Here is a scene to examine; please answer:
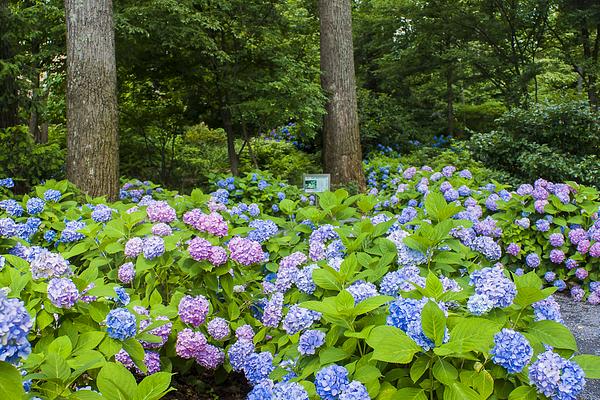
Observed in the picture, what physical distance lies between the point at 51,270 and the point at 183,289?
0.66 meters

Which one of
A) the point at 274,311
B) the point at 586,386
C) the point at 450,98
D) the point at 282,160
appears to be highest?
the point at 450,98

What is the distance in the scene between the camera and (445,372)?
1.34m

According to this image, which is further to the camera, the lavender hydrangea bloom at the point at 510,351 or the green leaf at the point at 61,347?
the green leaf at the point at 61,347

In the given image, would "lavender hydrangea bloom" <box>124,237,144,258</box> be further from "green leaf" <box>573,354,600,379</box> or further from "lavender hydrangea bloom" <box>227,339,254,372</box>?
"green leaf" <box>573,354,600,379</box>

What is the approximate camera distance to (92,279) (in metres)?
1.98

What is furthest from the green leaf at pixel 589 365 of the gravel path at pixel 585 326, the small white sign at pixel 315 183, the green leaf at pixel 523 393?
the small white sign at pixel 315 183

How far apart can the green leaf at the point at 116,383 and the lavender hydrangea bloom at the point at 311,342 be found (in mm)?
527

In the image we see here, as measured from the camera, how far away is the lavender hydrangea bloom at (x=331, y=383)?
137cm

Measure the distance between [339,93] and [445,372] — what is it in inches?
278

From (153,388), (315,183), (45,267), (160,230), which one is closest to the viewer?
(153,388)

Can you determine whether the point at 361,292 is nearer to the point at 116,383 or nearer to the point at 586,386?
the point at 116,383

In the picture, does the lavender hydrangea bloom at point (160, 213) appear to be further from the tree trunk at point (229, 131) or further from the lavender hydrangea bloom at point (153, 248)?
the tree trunk at point (229, 131)

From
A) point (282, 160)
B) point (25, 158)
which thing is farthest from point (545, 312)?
point (282, 160)

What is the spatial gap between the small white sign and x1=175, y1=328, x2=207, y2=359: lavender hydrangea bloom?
12.2ft
